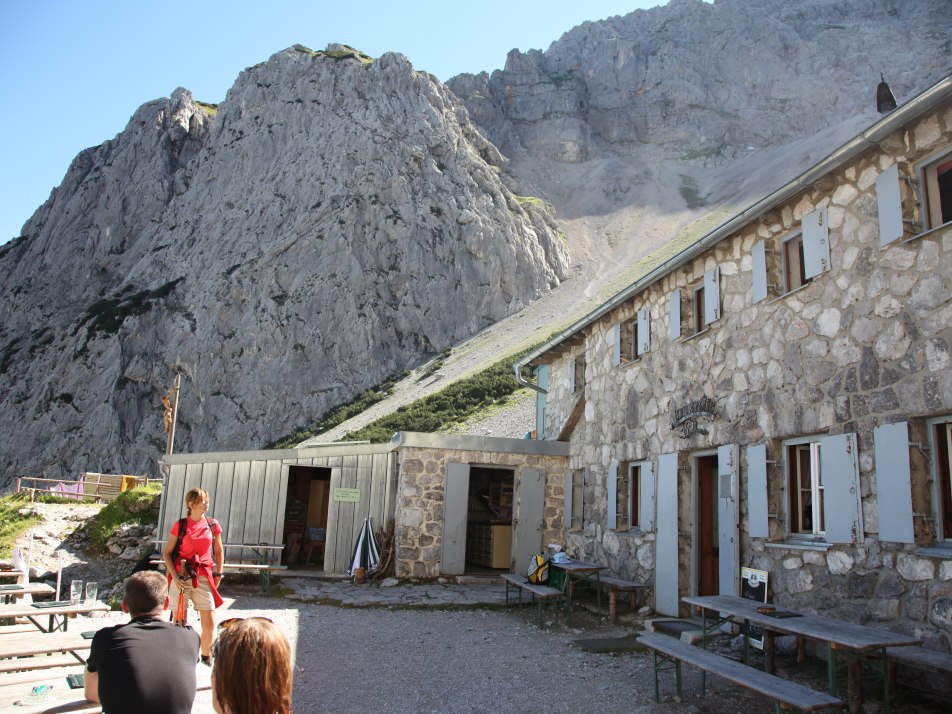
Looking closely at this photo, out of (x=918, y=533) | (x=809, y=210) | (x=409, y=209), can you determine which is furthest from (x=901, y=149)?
(x=409, y=209)

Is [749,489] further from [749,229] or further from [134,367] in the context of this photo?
[134,367]

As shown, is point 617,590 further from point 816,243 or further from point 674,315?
point 816,243

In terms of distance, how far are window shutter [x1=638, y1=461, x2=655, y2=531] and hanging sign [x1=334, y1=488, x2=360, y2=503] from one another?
5.58m

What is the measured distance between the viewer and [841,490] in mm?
6324

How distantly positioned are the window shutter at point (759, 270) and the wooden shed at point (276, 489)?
735cm

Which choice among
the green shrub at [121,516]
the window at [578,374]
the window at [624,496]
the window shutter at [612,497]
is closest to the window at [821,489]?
the window at [624,496]

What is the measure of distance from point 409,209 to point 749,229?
157 feet

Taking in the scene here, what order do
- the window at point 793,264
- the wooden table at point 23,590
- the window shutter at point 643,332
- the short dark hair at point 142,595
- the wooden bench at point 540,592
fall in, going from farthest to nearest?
the window shutter at point 643,332, the wooden bench at point 540,592, the window at point 793,264, the wooden table at point 23,590, the short dark hair at point 142,595

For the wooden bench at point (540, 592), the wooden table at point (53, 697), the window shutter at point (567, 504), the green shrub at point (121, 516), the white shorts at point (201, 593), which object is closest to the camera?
the wooden table at point (53, 697)

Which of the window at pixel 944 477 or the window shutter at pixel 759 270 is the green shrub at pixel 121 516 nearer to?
the window shutter at pixel 759 270

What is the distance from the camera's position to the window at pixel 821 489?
6215mm

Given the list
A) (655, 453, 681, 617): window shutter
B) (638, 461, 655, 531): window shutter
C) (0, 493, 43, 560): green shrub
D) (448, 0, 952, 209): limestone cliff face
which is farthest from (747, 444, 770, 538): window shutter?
(448, 0, 952, 209): limestone cliff face

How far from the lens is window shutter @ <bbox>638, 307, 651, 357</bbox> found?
10492mm

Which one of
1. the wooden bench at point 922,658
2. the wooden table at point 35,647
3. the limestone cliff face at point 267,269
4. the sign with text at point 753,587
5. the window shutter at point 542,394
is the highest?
the limestone cliff face at point 267,269
